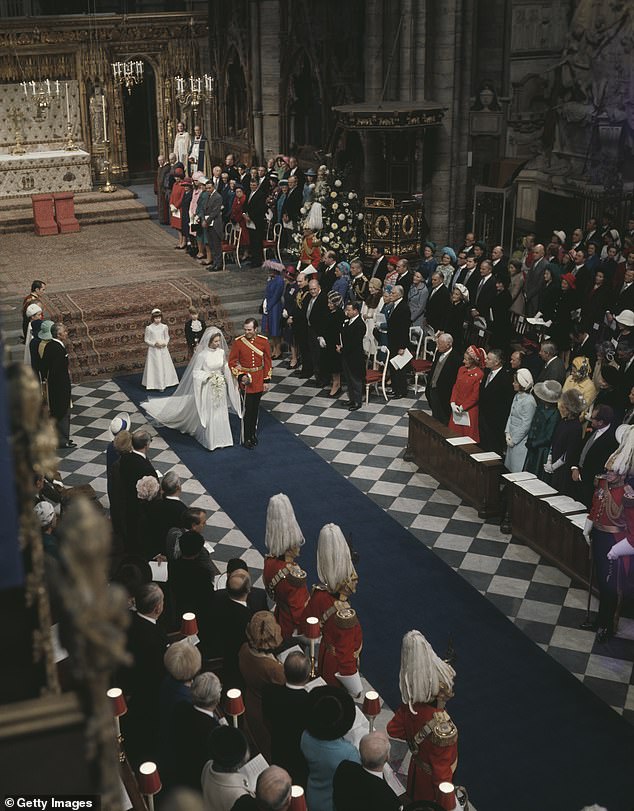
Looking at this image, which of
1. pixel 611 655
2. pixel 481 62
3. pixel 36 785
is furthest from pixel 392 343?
pixel 36 785

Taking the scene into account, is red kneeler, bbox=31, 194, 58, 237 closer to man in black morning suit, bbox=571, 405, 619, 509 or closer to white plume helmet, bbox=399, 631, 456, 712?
man in black morning suit, bbox=571, 405, 619, 509

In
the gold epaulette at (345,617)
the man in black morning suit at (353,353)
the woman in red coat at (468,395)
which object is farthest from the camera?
the man in black morning suit at (353,353)

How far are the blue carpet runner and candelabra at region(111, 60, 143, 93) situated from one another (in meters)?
15.4

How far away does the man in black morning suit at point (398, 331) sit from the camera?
13703 millimetres

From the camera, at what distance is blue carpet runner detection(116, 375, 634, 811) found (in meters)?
6.86

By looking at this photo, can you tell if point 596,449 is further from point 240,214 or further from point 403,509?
point 240,214

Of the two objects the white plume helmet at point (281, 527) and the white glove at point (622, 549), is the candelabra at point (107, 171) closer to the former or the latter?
the white plume helmet at point (281, 527)

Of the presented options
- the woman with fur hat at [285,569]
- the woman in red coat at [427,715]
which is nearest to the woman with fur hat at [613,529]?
the woman with fur hat at [285,569]

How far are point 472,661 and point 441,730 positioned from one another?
266 cm

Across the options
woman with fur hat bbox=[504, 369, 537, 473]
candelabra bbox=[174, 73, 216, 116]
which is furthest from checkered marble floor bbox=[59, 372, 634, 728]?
candelabra bbox=[174, 73, 216, 116]

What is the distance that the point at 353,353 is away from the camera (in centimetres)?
1340

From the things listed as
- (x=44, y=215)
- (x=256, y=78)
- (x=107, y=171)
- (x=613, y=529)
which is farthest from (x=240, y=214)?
(x=613, y=529)

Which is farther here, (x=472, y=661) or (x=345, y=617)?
(x=472, y=661)

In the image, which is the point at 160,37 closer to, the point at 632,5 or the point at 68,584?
the point at 632,5
